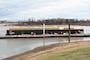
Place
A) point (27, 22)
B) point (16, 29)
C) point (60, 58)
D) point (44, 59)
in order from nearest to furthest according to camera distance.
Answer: point (60, 58) → point (44, 59) → point (16, 29) → point (27, 22)

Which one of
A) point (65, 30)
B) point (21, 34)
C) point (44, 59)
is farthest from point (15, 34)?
point (44, 59)

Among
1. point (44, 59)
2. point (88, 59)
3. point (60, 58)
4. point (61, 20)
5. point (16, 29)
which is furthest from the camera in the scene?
point (61, 20)

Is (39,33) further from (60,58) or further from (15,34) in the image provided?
(60,58)

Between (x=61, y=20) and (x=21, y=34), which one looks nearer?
(x=21, y=34)

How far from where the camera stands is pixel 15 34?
273ft

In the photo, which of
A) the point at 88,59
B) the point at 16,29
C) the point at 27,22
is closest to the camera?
the point at 88,59

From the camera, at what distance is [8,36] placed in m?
79.4

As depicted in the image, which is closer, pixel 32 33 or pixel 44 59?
pixel 44 59

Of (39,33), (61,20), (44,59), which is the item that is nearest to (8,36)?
(39,33)

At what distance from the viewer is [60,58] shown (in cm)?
1491

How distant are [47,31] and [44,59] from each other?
70.2 m

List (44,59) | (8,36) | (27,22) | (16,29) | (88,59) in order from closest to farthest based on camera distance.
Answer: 1. (88,59)
2. (44,59)
3. (8,36)
4. (16,29)
5. (27,22)

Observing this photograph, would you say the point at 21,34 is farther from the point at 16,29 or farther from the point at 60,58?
the point at 60,58

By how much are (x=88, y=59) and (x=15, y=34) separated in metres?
70.8
